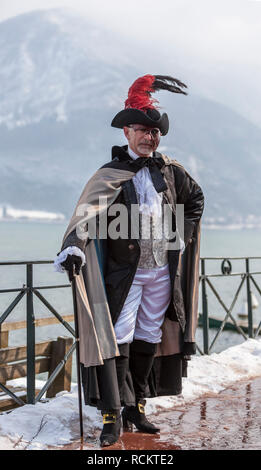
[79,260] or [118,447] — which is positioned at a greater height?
[79,260]

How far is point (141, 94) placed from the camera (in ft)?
10.4

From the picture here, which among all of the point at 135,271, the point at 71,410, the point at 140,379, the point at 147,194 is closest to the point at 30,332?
the point at 71,410

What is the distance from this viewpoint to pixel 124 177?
10.0 ft

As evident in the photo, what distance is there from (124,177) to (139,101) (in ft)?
1.59

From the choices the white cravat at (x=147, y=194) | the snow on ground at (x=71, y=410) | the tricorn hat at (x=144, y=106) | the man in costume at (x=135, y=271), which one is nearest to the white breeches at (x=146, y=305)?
the man in costume at (x=135, y=271)

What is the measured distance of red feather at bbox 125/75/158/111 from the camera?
3.15 m

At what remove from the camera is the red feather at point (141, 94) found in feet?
10.3

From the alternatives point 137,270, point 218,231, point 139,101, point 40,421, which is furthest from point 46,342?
point 218,231

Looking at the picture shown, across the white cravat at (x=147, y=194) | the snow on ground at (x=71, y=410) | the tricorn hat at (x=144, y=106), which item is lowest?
the snow on ground at (x=71, y=410)

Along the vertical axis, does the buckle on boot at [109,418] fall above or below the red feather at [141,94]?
below

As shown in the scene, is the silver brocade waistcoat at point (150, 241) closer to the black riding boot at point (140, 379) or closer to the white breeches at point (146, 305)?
the white breeches at point (146, 305)

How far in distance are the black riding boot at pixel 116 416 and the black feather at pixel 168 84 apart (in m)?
1.59
